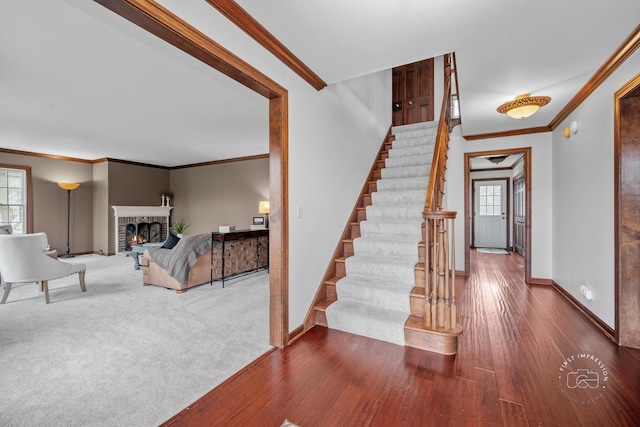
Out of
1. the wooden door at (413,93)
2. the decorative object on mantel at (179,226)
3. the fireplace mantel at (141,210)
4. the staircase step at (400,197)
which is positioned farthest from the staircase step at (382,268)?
the fireplace mantel at (141,210)

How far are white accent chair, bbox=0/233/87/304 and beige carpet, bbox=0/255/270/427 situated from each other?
325 mm

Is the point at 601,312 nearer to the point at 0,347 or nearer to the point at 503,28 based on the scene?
the point at 503,28

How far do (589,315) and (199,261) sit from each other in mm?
4699

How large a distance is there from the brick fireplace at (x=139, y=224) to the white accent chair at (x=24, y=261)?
4209 mm

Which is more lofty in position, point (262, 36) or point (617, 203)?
point (262, 36)

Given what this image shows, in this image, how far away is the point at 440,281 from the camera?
7.80 feet

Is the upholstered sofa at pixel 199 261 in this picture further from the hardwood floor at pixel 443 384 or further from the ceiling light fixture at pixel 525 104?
the ceiling light fixture at pixel 525 104

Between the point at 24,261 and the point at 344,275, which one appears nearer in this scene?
the point at 344,275

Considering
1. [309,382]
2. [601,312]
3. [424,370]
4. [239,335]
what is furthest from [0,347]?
[601,312]

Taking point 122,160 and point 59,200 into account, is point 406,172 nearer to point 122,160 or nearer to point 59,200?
point 122,160

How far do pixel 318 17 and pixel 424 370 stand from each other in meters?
2.49

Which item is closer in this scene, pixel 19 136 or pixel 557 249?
pixel 557 249

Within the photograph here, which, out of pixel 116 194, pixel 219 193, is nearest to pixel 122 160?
pixel 116 194

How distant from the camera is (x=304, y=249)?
8.98 feet
